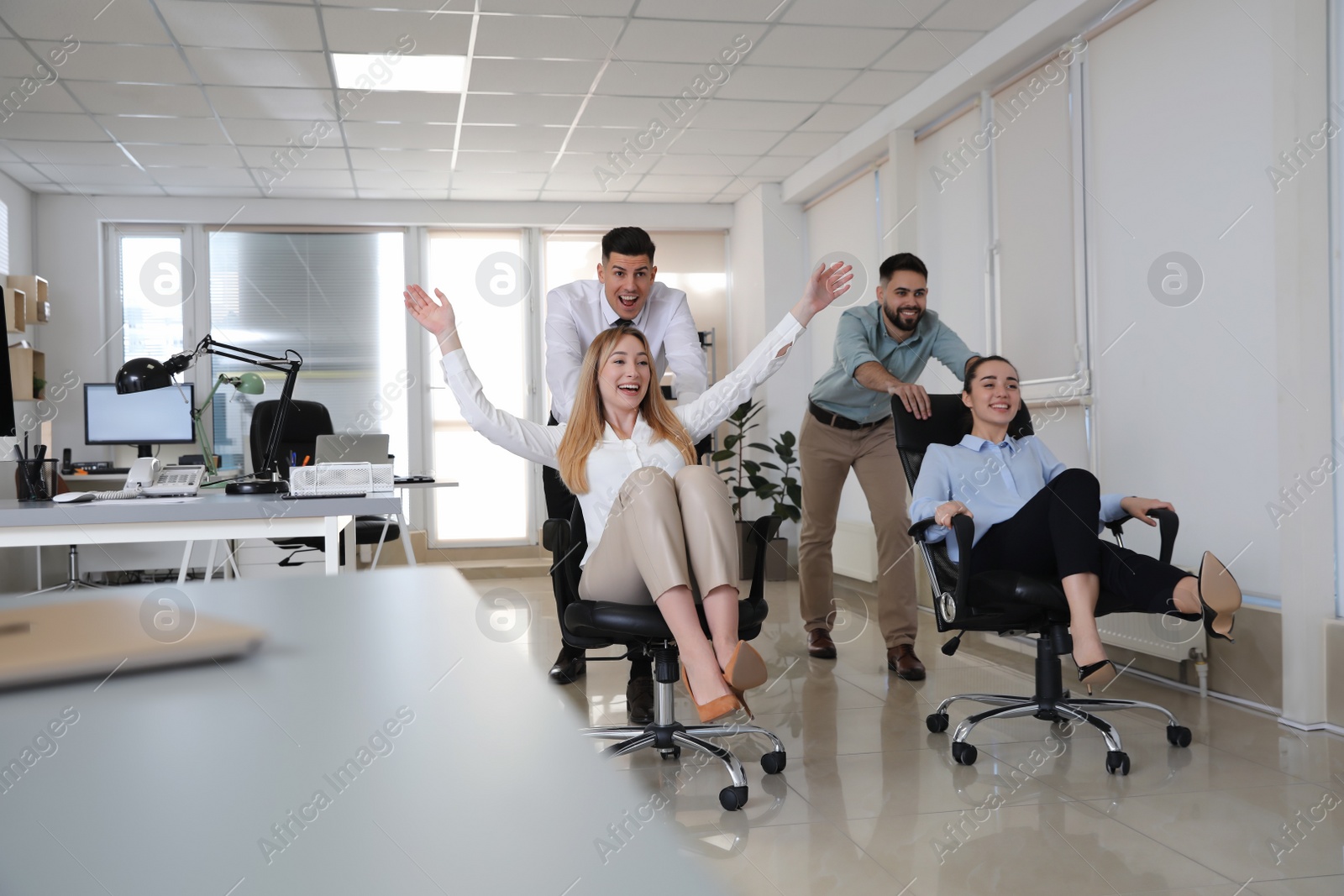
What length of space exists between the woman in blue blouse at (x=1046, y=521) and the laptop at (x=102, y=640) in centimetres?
295

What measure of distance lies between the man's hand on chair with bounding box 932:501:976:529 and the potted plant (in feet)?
11.0

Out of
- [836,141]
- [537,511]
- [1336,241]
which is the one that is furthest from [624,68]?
[537,511]

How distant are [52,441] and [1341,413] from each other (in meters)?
7.00

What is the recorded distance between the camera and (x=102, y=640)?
4016 millimetres

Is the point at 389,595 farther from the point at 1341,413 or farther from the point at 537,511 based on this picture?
the point at 1341,413

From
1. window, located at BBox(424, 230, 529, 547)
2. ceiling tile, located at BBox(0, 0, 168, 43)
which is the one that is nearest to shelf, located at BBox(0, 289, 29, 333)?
ceiling tile, located at BBox(0, 0, 168, 43)

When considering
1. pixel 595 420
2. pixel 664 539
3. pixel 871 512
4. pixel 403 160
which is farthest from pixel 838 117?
pixel 664 539

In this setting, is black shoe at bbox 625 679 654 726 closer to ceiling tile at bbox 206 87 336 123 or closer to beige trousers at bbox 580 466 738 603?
beige trousers at bbox 580 466 738 603

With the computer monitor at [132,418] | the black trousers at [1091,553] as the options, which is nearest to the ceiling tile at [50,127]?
the computer monitor at [132,418]

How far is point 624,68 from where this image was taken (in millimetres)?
4633

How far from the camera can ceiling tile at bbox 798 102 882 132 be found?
17.4 feet

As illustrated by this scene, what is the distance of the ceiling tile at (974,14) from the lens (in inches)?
157

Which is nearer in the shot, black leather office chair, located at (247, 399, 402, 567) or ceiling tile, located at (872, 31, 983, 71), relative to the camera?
ceiling tile, located at (872, 31, 983, 71)

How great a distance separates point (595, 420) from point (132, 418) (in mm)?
4619
